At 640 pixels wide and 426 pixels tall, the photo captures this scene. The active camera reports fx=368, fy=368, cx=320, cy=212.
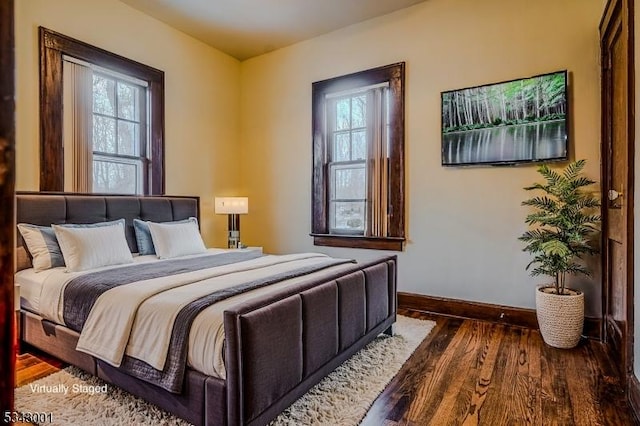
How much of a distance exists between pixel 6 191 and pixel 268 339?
148cm

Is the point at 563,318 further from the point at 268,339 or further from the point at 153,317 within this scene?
the point at 153,317

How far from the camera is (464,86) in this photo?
11.7 ft

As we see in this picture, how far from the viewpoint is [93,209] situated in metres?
3.35

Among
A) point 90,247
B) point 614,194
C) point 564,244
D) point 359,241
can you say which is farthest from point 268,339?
point 359,241

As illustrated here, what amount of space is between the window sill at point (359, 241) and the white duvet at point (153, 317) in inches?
72.3

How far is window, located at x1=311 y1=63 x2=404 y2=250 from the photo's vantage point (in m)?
3.95

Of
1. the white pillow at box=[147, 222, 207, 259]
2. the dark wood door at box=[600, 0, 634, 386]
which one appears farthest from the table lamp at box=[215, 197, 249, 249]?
the dark wood door at box=[600, 0, 634, 386]

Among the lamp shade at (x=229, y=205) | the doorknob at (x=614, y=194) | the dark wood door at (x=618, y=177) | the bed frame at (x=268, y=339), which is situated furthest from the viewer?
the lamp shade at (x=229, y=205)

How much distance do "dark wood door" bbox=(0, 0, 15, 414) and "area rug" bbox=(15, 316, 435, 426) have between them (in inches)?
68.6

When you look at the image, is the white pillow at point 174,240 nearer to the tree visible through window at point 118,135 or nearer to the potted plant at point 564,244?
the tree visible through window at point 118,135

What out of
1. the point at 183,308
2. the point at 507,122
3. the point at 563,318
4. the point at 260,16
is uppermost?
→ the point at 260,16

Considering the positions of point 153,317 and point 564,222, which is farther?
point 564,222

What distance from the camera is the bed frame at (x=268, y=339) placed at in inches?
62.1

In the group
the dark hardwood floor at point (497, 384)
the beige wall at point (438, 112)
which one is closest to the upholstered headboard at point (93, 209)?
the dark hardwood floor at point (497, 384)
